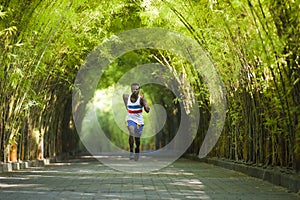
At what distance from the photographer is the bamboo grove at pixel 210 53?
695cm

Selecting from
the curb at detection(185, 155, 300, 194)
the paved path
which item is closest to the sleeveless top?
the paved path

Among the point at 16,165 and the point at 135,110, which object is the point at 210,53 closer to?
the point at 135,110

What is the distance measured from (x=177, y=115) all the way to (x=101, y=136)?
1172 inches

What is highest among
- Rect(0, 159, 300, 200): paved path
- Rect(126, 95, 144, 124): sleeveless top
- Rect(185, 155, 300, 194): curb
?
Rect(126, 95, 144, 124): sleeveless top

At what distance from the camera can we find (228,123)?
13.0 m

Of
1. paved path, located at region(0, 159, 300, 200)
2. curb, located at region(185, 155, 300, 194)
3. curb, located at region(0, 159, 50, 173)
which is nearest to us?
paved path, located at region(0, 159, 300, 200)

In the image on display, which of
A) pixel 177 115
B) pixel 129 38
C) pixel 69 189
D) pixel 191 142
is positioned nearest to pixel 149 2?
pixel 129 38

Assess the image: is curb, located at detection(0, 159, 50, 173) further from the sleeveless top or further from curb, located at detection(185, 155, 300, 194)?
curb, located at detection(185, 155, 300, 194)

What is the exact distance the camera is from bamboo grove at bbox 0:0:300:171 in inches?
→ 274

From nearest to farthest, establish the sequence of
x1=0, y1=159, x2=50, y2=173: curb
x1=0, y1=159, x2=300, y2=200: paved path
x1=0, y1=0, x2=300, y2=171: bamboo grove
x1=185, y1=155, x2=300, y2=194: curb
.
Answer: x1=0, y1=159, x2=300, y2=200: paved path
x1=185, y1=155, x2=300, y2=194: curb
x1=0, y1=0, x2=300, y2=171: bamboo grove
x1=0, y1=159, x2=50, y2=173: curb

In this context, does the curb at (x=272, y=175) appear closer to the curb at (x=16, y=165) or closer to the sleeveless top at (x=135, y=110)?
the sleeveless top at (x=135, y=110)

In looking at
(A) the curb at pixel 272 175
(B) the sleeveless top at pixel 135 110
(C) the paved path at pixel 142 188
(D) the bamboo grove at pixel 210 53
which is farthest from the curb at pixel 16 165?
(A) the curb at pixel 272 175

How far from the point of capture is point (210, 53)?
39.1 ft

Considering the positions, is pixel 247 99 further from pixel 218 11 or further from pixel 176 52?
pixel 176 52
